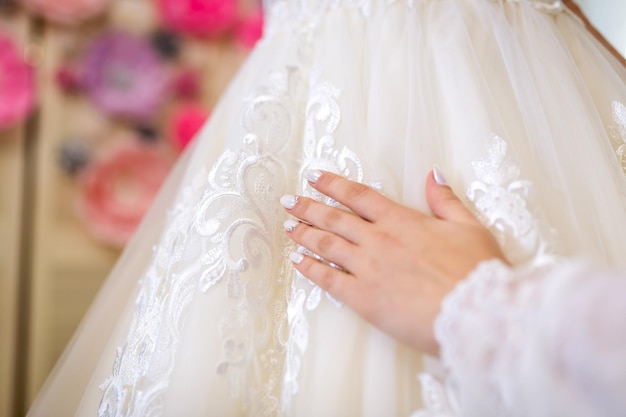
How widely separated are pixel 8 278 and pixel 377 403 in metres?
1.18

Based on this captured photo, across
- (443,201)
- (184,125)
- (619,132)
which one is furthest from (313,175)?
(184,125)

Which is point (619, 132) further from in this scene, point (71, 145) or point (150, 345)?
point (71, 145)

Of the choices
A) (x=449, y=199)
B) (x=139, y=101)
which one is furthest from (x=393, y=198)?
(x=139, y=101)

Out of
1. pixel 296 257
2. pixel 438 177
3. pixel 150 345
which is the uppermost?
pixel 438 177

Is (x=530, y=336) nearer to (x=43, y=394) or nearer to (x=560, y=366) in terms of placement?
(x=560, y=366)

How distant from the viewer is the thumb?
477 mm

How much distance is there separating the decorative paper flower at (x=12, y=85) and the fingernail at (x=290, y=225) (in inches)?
42.1

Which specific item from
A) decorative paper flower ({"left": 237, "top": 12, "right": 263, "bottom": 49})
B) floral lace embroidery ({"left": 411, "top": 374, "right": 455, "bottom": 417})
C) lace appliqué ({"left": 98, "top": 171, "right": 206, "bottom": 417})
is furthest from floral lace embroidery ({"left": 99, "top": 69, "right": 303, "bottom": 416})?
decorative paper flower ({"left": 237, "top": 12, "right": 263, "bottom": 49})

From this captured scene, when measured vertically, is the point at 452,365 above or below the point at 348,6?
below

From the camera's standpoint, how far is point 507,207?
1.60 ft

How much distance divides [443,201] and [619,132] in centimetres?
27

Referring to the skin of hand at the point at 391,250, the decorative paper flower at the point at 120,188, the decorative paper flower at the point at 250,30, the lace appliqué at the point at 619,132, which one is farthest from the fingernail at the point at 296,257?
the decorative paper flower at the point at 250,30

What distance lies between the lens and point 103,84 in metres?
1.39

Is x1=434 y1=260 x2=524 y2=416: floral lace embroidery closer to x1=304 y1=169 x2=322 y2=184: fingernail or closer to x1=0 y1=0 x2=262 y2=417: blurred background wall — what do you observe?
x1=304 y1=169 x2=322 y2=184: fingernail
